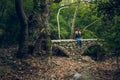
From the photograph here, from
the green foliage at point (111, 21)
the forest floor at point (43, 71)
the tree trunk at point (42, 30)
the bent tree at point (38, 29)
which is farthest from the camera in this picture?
the tree trunk at point (42, 30)

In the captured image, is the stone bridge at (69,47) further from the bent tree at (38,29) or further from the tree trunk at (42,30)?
the bent tree at (38,29)

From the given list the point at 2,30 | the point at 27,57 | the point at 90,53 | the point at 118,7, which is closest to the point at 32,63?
the point at 27,57

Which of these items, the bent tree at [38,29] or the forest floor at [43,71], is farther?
the bent tree at [38,29]

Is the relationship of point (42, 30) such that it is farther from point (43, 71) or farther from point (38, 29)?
point (43, 71)

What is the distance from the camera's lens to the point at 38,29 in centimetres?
1875

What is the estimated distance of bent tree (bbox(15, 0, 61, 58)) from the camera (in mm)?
18297

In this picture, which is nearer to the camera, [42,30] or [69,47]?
[42,30]

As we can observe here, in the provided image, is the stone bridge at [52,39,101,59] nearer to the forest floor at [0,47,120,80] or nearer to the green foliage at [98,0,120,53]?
the forest floor at [0,47,120,80]

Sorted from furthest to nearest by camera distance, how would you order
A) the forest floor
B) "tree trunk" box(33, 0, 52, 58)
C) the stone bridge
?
the stone bridge < "tree trunk" box(33, 0, 52, 58) < the forest floor

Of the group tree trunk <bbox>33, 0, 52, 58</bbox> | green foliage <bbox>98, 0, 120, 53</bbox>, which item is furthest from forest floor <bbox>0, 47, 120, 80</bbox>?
green foliage <bbox>98, 0, 120, 53</bbox>

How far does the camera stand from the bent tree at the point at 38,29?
720 inches

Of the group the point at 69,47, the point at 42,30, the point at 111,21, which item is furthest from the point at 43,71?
the point at 69,47

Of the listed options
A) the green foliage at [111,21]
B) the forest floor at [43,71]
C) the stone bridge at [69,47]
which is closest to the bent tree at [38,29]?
the forest floor at [43,71]

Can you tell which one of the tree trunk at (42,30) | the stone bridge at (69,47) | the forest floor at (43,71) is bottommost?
the forest floor at (43,71)
